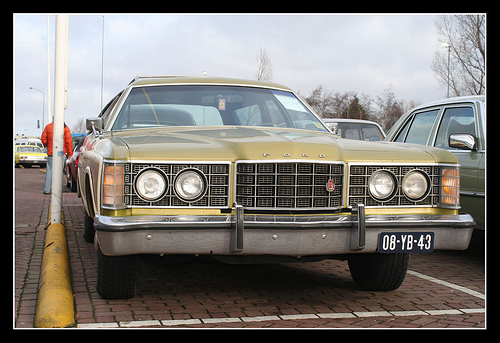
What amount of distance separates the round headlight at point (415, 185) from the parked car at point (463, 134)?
187 centimetres

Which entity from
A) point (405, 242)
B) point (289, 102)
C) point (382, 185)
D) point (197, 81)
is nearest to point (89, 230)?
point (197, 81)

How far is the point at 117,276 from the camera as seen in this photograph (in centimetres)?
415

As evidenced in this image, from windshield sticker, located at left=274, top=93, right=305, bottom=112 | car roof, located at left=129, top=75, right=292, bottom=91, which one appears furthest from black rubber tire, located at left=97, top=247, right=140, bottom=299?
windshield sticker, located at left=274, top=93, right=305, bottom=112

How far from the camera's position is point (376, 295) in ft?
15.4

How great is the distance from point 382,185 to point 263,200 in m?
0.88

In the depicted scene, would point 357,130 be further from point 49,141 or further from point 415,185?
point 415,185

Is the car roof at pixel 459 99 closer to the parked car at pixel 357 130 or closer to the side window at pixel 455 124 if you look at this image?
the side window at pixel 455 124

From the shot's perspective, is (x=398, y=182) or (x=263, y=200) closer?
(x=263, y=200)

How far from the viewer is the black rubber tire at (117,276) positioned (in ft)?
13.3

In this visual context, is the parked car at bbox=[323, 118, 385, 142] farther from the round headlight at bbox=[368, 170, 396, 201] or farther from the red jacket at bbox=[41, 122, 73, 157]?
the round headlight at bbox=[368, 170, 396, 201]

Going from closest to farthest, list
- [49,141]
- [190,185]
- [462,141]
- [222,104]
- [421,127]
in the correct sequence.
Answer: [190,185]
[222,104]
[462,141]
[421,127]
[49,141]

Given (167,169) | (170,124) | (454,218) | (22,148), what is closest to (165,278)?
(170,124)

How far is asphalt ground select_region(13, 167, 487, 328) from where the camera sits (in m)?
3.88

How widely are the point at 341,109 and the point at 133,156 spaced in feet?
198
